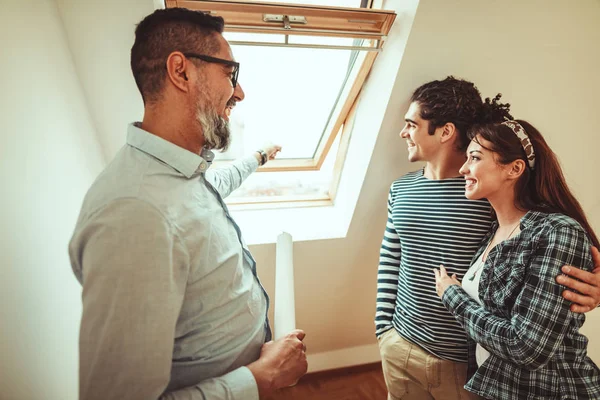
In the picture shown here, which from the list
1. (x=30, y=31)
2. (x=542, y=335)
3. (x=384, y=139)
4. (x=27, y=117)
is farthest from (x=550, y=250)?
(x=30, y=31)

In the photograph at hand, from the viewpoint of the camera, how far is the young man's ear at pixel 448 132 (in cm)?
123

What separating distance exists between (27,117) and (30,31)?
0.82 ft

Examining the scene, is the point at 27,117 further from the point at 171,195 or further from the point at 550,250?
the point at 550,250

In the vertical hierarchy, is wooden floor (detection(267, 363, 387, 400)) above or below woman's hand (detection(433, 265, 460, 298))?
below

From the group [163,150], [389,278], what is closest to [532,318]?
[389,278]

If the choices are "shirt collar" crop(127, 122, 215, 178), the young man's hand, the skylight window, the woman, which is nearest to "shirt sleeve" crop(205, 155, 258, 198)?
the skylight window

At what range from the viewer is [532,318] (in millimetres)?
809

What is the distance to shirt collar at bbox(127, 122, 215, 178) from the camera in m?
0.76

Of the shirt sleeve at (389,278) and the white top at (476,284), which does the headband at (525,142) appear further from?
the shirt sleeve at (389,278)

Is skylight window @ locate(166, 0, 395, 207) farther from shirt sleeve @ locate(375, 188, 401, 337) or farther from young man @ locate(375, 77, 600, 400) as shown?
shirt sleeve @ locate(375, 188, 401, 337)

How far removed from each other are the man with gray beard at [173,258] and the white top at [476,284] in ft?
2.01

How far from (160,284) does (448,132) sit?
3.77ft

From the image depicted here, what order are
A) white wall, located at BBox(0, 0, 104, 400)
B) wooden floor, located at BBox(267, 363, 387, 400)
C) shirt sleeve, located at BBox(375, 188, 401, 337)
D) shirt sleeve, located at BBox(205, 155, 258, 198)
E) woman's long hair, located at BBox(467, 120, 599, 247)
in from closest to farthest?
white wall, located at BBox(0, 0, 104, 400), woman's long hair, located at BBox(467, 120, 599, 247), shirt sleeve, located at BBox(205, 155, 258, 198), shirt sleeve, located at BBox(375, 188, 401, 337), wooden floor, located at BBox(267, 363, 387, 400)

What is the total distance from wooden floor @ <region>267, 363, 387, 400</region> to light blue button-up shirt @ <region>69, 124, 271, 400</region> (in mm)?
1512
